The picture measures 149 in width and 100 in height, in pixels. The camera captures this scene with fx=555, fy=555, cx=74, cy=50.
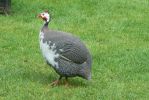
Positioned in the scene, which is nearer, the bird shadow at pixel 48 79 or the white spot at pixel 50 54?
the white spot at pixel 50 54

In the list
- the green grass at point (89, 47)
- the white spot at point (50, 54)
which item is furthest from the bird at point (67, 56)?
the green grass at point (89, 47)

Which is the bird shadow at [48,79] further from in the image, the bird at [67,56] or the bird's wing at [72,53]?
the bird's wing at [72,53]

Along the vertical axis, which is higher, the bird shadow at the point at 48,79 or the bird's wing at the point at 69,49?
the bird's wing at the point at 69,49

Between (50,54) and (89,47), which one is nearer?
(50,54)

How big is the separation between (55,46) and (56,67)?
340 mm

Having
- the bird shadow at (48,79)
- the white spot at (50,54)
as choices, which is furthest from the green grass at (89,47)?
the white spot at (50,54)

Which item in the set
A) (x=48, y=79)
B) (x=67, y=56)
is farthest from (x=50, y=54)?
(x=48, y=79)

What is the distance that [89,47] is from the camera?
11.4 metres

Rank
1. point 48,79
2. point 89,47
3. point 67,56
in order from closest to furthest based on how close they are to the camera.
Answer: point 67,56
point 48,79
point 89,47

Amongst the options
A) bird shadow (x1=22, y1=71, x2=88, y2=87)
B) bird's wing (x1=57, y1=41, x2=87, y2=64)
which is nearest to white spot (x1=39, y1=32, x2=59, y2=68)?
bird's wing (x1=57, y1=41, x2=87, y2=64)

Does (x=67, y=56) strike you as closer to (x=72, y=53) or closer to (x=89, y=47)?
(x=72, y=53)

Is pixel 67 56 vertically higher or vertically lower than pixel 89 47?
higher

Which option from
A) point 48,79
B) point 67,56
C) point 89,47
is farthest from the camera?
point 89,47

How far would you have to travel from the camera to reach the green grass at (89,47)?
345 inches
